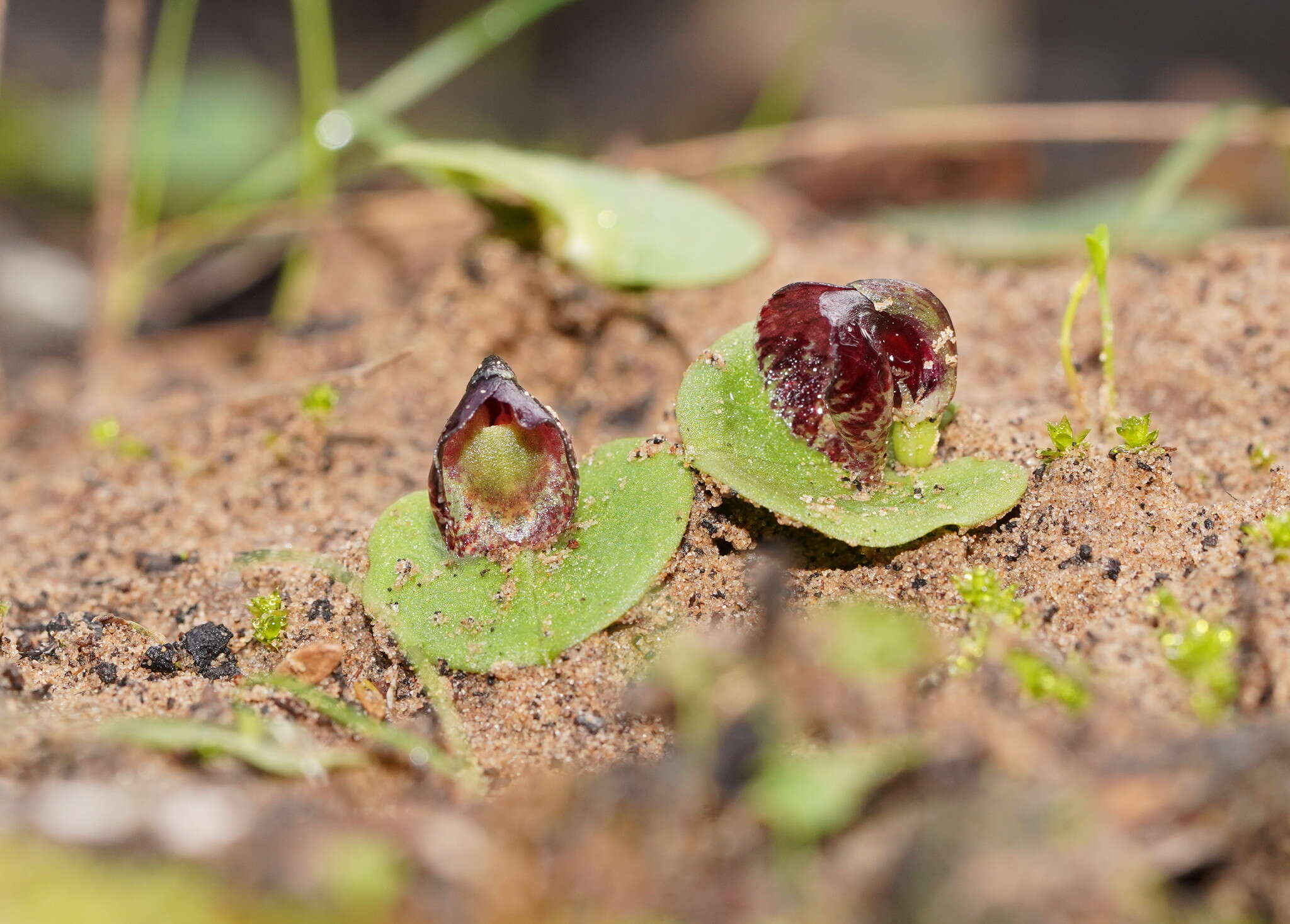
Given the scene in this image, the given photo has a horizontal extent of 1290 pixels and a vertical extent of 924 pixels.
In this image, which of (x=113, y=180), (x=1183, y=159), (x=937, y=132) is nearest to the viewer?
(x=1183, y=159)

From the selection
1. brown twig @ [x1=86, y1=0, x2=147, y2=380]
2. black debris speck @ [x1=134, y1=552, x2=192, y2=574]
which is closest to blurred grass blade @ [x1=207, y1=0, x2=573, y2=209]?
brown twig @ [x1=86, y1=0, x2=147, y2=380]

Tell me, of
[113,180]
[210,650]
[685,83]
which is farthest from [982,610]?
[685,83]

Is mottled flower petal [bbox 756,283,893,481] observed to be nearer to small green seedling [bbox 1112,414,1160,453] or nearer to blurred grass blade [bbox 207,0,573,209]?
small green seedling [bbox 1112,414,1160,453]

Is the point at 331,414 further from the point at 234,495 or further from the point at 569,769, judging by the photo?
the point at 569,769

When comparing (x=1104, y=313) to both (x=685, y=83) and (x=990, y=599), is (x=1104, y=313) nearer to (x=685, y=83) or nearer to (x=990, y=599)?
(x=990, y=599)

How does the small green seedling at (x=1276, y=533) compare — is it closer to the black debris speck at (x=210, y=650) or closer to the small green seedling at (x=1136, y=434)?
the small green seedling at (x=1136, y=434)

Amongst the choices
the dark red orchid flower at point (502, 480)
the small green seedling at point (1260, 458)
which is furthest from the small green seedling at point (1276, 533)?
the dark red orchid flower at point (502, 480)
